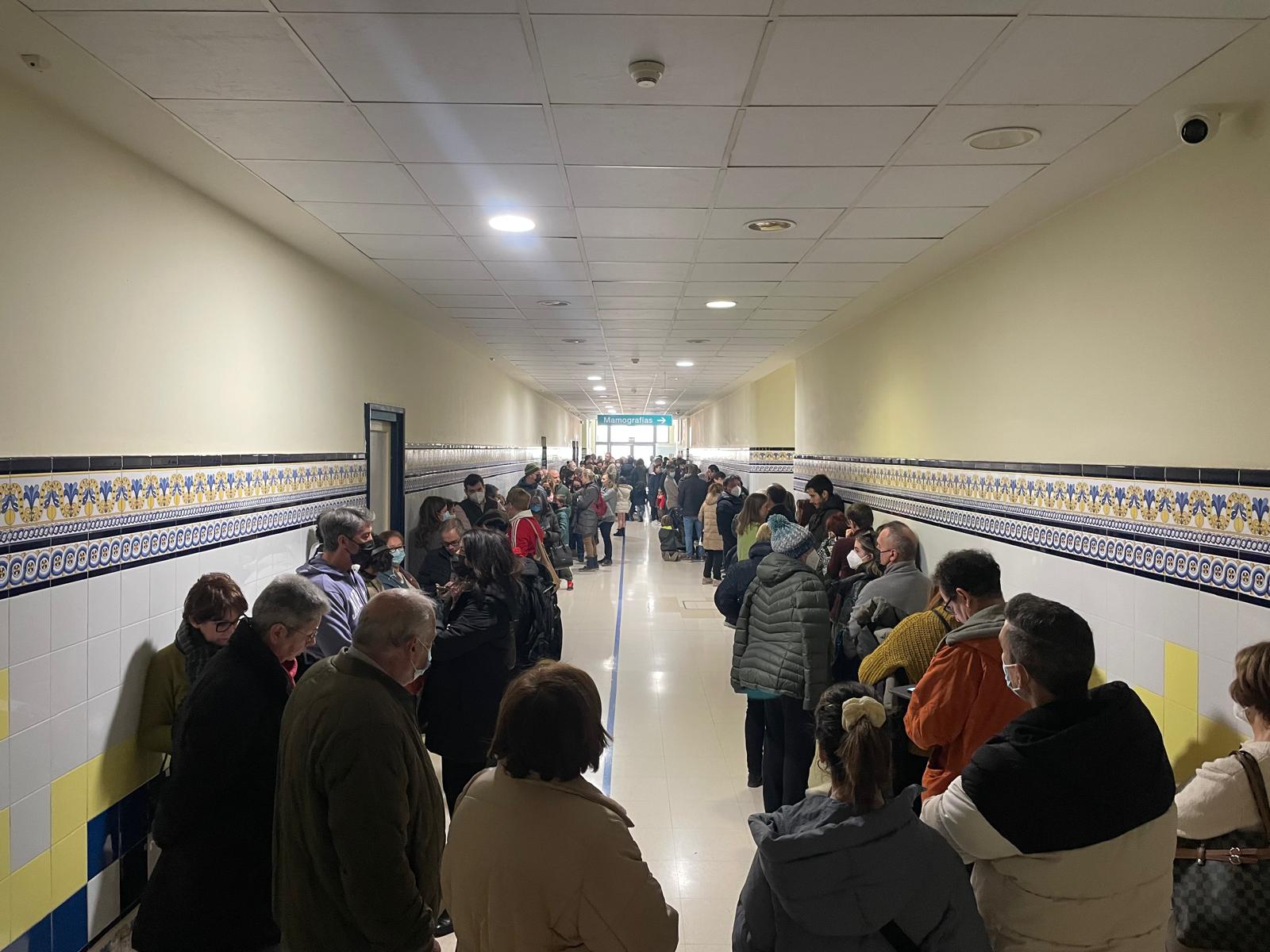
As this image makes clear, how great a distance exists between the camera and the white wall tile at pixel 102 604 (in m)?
3.28

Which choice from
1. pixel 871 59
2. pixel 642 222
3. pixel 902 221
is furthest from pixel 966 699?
pixel 642 222

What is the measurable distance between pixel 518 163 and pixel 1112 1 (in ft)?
7.42

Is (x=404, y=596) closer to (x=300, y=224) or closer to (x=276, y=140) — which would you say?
(x=276, y=140)

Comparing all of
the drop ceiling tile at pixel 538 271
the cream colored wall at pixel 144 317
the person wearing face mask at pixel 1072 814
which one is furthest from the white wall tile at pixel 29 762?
the drop ceiling tile at pixel 538 271

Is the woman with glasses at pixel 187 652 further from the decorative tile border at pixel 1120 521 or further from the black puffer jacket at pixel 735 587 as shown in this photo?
the decorative tile border at pixel 1120 521

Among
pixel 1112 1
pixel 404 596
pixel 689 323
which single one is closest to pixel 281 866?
pixel 404 596

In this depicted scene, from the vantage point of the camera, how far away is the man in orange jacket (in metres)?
2.72

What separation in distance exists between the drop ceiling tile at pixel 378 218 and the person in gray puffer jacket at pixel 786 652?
2.41 meters

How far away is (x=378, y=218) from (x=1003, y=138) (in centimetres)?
307

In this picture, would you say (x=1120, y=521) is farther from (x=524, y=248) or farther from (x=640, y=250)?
(x=524, y=248)

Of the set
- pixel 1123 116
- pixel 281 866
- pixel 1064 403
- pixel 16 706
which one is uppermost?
pixel 1123 116

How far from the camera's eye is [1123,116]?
124 inches

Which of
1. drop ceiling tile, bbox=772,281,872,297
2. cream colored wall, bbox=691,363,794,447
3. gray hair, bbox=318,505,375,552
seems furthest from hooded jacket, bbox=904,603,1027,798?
cream colored wall, bbox=691,363,794,447

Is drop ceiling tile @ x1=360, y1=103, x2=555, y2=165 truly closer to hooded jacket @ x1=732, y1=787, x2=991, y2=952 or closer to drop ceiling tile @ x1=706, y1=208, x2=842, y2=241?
drop ceiling tile @ x1=706, y1=208, x2=842, y2=241
